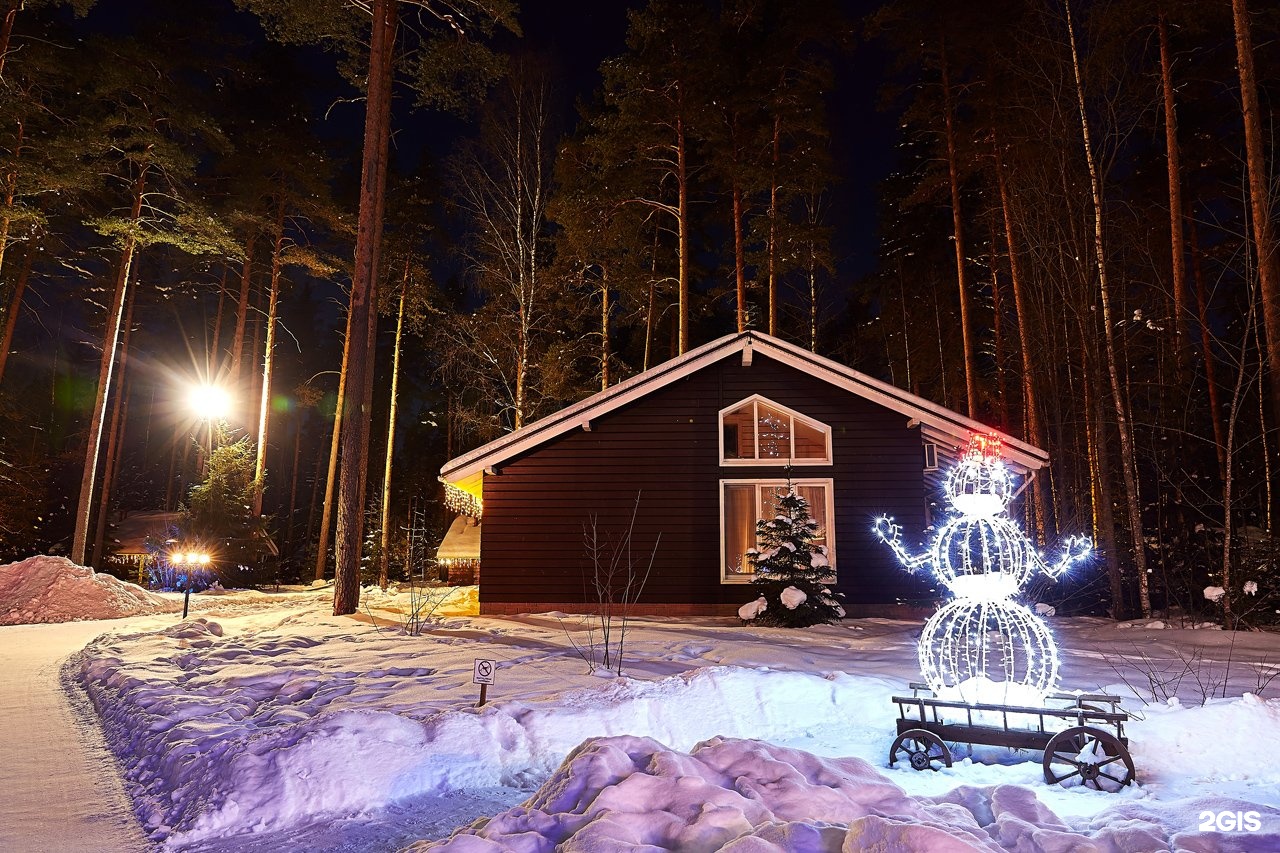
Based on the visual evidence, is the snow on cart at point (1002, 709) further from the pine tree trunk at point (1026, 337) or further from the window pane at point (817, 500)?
the pine tree trunk at point (1026, 337)

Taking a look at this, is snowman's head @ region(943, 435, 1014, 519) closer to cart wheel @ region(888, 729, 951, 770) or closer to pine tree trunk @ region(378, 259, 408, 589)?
cart wheel @ region(888, 729, 951, 770)

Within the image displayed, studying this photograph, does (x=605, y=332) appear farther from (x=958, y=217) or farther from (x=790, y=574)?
(x=790, y=574)

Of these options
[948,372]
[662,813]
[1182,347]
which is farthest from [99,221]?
[948,372]

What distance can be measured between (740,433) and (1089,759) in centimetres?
912

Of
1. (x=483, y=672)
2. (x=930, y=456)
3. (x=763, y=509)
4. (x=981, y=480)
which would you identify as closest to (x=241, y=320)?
(x=763, y=509)

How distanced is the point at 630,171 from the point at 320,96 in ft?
42.9

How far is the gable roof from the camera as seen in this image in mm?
12492

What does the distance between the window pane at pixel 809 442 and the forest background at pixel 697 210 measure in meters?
4.69

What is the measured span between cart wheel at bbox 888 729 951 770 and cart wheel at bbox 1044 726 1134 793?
2.01 feet

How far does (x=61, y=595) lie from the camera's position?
46.9 ft

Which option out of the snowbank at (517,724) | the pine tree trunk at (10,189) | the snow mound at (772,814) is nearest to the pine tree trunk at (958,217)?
the snowbank at (517,724)

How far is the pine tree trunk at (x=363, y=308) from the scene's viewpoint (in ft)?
37.3

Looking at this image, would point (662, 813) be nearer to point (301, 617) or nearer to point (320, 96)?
point (301, 617)

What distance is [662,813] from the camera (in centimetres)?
303
